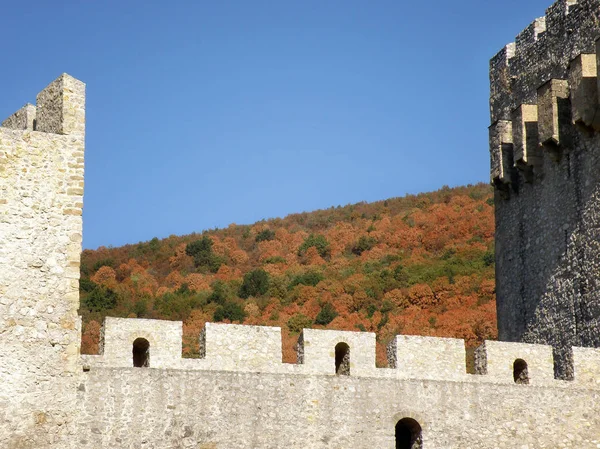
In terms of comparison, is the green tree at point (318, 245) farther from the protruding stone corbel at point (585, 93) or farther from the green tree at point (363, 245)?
the protruding stone corbel at point (585, 93)

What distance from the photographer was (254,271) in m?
45.0

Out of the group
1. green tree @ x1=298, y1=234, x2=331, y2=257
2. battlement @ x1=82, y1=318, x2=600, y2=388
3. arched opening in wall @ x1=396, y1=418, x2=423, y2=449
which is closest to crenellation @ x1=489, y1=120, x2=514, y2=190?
battlement @ x1=82, y1=318, x2=600, y2=388

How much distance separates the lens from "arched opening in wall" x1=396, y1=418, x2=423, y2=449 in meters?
16.3

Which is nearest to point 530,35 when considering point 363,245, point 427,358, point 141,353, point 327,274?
point 427,358

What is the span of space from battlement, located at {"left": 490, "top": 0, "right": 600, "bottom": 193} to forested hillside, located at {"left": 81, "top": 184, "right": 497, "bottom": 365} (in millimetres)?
11234

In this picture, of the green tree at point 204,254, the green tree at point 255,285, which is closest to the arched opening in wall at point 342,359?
the green tree at point 255,285

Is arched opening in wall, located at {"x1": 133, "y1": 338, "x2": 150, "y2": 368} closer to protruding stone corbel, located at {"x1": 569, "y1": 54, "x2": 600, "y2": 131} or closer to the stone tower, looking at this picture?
the stone tower

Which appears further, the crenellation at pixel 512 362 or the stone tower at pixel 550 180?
the stone tower at pixel 550 180

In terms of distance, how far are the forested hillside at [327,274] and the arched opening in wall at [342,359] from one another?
46.2ft

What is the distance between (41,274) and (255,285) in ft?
101

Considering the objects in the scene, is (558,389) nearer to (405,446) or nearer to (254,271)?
(405,446)

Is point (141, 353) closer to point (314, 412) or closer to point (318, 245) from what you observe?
point (314, 412)

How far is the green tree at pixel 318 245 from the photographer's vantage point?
4959cm

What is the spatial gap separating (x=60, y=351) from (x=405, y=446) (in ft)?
20.2
